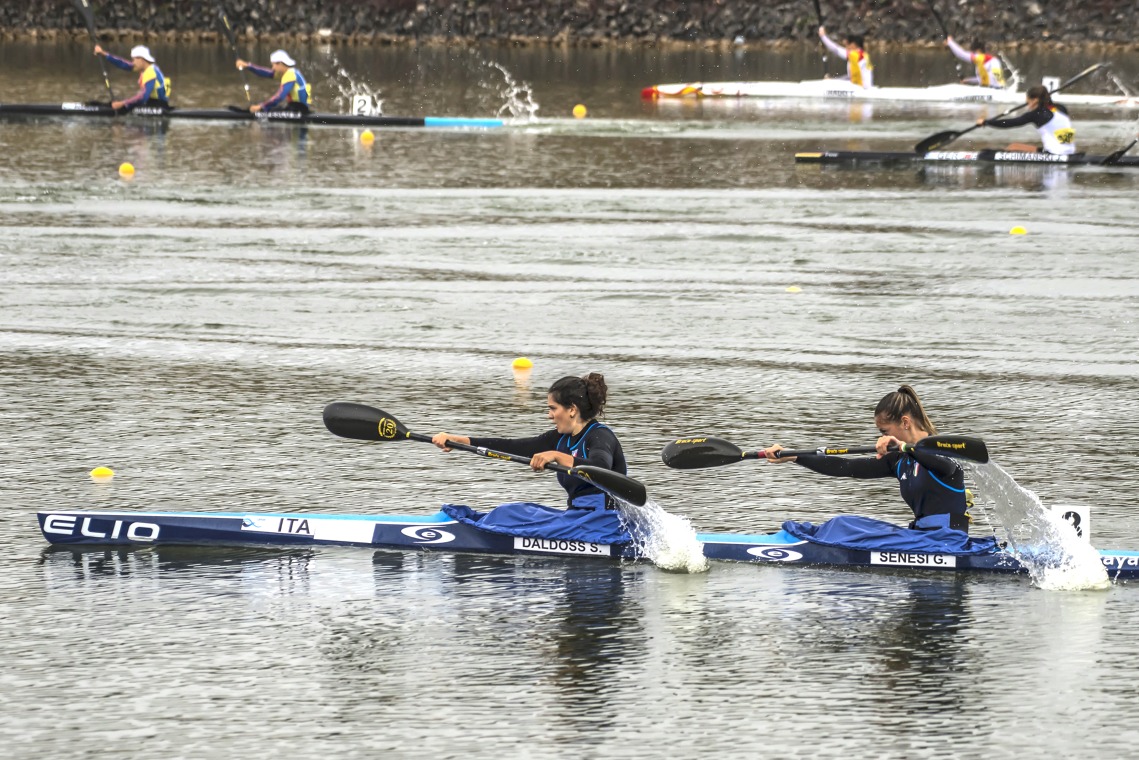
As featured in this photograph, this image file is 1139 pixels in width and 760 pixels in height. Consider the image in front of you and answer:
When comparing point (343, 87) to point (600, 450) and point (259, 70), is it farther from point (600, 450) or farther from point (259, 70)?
point (600, 450)

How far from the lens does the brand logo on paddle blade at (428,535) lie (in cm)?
1105

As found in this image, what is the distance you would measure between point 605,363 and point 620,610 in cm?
638

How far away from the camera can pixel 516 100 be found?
126 ft

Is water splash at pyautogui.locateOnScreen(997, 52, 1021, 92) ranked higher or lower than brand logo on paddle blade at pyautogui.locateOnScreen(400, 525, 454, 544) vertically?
higher


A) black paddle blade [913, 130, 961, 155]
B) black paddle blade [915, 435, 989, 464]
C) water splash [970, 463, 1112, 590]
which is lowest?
water splash [970, 463, 1112, 590]

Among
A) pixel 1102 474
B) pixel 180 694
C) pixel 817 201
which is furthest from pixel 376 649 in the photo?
pixel 817 201

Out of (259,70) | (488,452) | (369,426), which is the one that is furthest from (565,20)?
(488,452)

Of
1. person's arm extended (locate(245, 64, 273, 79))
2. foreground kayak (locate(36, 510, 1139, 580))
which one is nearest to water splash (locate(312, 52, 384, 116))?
person's arm extended (locate(245, 64, 273, 79))

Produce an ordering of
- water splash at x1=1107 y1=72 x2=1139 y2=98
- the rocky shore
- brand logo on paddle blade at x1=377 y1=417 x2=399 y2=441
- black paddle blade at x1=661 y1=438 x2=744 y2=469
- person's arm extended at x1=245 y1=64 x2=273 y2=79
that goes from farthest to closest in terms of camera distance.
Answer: the rocky shore, water splash at x1=1107 y1=72 x2=1139 y2=98, person's arm extended at x1=245 y1=64 x2=273 y2=79, brand logo on paddle blade at x1=377 y1=417 x2=399 y2=441, black paddle blade at x1=661 y1=438 x2=744 y2=469

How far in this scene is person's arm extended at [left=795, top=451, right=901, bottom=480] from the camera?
1078cm

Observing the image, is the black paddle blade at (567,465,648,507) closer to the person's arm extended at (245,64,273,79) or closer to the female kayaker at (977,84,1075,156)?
the female kayaker at (977,84,1075,156)

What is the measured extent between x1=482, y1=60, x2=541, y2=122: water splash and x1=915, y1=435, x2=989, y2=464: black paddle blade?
25.3m

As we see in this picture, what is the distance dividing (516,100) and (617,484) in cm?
2905

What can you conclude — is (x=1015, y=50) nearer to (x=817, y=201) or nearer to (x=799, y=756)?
(x=817, y=201)
